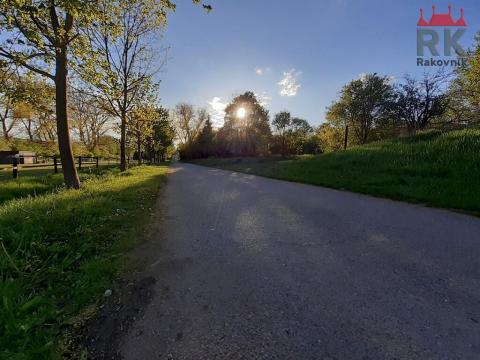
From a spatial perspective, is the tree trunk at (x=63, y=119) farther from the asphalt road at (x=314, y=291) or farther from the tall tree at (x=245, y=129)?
the tall tree at (x=245, y=129)

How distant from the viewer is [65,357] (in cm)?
169

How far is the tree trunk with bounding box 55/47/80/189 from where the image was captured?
7309mm

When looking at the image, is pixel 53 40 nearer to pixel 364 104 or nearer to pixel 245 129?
pixel 364 104

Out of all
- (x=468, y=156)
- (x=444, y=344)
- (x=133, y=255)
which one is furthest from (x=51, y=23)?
(x=468, y=156)

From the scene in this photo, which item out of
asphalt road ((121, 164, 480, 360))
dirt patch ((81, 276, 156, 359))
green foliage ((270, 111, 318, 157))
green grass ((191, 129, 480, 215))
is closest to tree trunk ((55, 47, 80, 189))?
asphalt road ((121, 164, 480, 360))

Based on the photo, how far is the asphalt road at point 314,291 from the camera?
1.72 meters

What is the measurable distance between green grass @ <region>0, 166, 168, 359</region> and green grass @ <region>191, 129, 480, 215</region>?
697cm

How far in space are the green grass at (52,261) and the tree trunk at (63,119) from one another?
8.69 feet

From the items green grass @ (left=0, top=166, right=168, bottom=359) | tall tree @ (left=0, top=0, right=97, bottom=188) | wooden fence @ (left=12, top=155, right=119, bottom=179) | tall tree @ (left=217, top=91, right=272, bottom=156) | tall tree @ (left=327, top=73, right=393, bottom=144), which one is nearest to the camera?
green grass @ (left=0, top=166, right=168, bottom=359)

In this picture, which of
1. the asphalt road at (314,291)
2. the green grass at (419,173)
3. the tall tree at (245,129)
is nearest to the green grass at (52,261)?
the asphalt road at (314,291)

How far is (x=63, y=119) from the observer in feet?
24.7

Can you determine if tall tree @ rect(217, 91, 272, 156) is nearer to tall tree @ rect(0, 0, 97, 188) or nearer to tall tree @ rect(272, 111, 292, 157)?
tall tree @ rect(272, 111, 292, 157)

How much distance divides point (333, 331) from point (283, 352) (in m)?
0.46

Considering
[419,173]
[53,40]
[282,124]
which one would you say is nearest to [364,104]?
[282,124]
